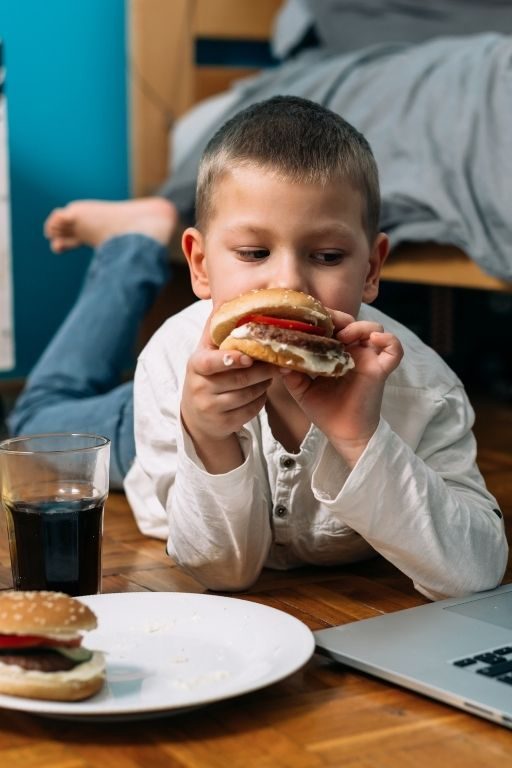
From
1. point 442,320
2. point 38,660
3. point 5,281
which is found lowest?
point 442,320

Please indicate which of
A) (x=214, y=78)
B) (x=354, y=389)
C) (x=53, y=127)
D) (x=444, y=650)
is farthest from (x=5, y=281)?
(x=444, y=650)

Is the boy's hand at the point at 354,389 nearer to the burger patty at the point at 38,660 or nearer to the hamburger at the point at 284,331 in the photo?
the hamburger at the point at 284,331

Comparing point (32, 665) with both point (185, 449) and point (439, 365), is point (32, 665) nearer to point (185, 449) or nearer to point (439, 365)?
point (185, 449)

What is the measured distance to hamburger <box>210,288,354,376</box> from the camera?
86 cm

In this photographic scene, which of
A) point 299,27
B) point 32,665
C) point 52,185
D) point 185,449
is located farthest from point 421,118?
point 32,665

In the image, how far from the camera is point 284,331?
2.84ft

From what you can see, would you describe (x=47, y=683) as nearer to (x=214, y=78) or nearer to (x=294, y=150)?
(x=294, y=150)

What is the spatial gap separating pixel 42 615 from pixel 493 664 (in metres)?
0.31

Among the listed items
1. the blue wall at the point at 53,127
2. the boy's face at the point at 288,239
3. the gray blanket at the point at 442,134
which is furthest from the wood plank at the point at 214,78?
the boy's face at the point at 288,239

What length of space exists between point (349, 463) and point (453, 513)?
0.35 feet

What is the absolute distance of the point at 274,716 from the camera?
77 centimetres

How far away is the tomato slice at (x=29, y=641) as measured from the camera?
2.39ft

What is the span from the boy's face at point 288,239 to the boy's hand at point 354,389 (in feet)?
0.19

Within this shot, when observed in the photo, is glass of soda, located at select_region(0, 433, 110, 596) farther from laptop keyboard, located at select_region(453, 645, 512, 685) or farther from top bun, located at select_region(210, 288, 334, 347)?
laptop keyboard, located at select_region(453, 645, 512, 685)
